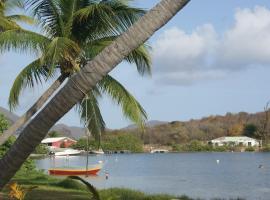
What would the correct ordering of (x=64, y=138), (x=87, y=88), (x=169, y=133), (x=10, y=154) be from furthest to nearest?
1. (x=169, y=133)
2. (x=64, y=138)
3. (x=10, y=154)
4. (x=87, y=88)

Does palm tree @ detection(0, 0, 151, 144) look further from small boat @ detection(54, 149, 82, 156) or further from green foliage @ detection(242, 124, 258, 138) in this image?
green foliage @ detection(242, 124, 258, 138)

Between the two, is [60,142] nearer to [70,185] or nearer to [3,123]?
[3,123]

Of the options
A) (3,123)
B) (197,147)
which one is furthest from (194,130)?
(3,123)

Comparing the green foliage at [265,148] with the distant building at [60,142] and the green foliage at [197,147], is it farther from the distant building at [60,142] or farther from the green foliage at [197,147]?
the distant building at [60,142]

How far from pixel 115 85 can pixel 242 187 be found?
22322 mm

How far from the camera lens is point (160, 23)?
233 inches

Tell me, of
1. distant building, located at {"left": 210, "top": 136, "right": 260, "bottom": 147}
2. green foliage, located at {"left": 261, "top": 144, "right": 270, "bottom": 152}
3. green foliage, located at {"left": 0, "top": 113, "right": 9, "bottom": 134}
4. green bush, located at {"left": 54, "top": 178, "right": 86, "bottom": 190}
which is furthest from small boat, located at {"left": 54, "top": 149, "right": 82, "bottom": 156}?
green bush, located at {"left": 54, "top": 178, "right": 86, "bottom": 190}

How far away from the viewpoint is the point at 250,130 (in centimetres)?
13400

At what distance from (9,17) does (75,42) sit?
12.0 ft

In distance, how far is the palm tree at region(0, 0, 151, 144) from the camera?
14031 mm

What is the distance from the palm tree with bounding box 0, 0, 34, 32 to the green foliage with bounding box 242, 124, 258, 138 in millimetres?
116564

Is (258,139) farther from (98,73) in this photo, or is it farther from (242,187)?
(98,73)

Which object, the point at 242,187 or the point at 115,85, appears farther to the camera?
the point at 242,187

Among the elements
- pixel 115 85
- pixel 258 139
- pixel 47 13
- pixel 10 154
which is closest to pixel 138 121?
pixel 115 85
